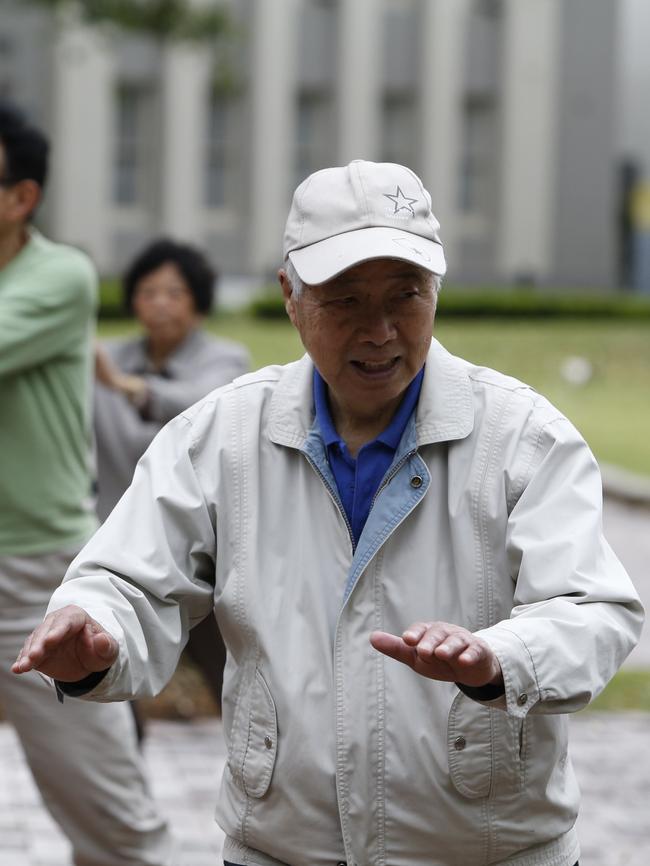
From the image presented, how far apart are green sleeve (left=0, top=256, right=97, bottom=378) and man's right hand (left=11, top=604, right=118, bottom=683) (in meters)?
1.88

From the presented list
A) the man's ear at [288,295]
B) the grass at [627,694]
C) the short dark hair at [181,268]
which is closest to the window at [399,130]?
the grass at [627,694]

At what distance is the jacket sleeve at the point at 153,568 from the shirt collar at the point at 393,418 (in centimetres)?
24

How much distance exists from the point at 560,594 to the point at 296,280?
722 mm

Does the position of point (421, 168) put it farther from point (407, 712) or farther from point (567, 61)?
point (407, 712)

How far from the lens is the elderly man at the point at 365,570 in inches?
106

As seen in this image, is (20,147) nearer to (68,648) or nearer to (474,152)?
(68,648)

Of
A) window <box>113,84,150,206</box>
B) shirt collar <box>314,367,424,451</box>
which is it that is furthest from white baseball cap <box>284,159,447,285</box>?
window <box>113,84,150,206</box>

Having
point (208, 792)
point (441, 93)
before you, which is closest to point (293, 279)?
point (208, 792)

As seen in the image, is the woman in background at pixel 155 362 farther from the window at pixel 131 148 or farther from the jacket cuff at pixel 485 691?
the window at pixel 131 148

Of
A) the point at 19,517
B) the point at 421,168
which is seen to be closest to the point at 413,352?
the point at 19,517

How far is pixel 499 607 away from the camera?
2.73m

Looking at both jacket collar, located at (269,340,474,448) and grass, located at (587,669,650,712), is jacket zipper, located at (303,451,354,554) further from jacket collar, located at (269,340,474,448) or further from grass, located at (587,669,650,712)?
grass, located at (587,669,650,712)

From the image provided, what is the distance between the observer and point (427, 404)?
9.25 ft

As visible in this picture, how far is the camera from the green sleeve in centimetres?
440
